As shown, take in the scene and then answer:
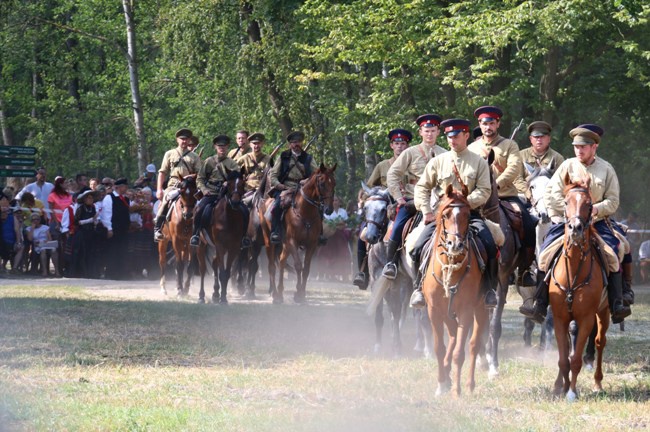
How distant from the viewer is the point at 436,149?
1580 cm

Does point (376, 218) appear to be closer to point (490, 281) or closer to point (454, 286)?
point (490, 281)

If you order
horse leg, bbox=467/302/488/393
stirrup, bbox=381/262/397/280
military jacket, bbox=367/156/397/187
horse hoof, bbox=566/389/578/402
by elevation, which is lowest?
horse hoof, bbox=566/389/578/402

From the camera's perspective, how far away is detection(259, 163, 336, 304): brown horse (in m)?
22.4

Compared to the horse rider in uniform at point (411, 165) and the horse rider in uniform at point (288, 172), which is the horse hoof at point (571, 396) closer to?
the horse rider in uniform at point (411, 165)

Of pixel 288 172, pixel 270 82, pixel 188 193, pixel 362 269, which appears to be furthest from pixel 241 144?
pixel 270 82

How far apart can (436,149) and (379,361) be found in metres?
3.01

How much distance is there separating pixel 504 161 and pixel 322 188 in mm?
7275

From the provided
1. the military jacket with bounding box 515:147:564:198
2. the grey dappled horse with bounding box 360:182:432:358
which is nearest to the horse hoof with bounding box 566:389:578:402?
the grey dappled horse with bounding box 360:182:432:358

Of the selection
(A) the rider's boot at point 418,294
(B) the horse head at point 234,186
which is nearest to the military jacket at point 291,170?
(B) the horse head at point 234,186

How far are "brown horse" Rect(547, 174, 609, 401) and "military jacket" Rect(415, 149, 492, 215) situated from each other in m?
1.00

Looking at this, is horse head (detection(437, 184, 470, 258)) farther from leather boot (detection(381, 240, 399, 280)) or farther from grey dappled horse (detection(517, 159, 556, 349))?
grey dappled horse (detection(517, 159, 556, 349))

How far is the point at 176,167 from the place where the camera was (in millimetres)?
23719

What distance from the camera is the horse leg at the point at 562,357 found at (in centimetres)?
1206

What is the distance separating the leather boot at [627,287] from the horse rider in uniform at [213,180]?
422 inches
